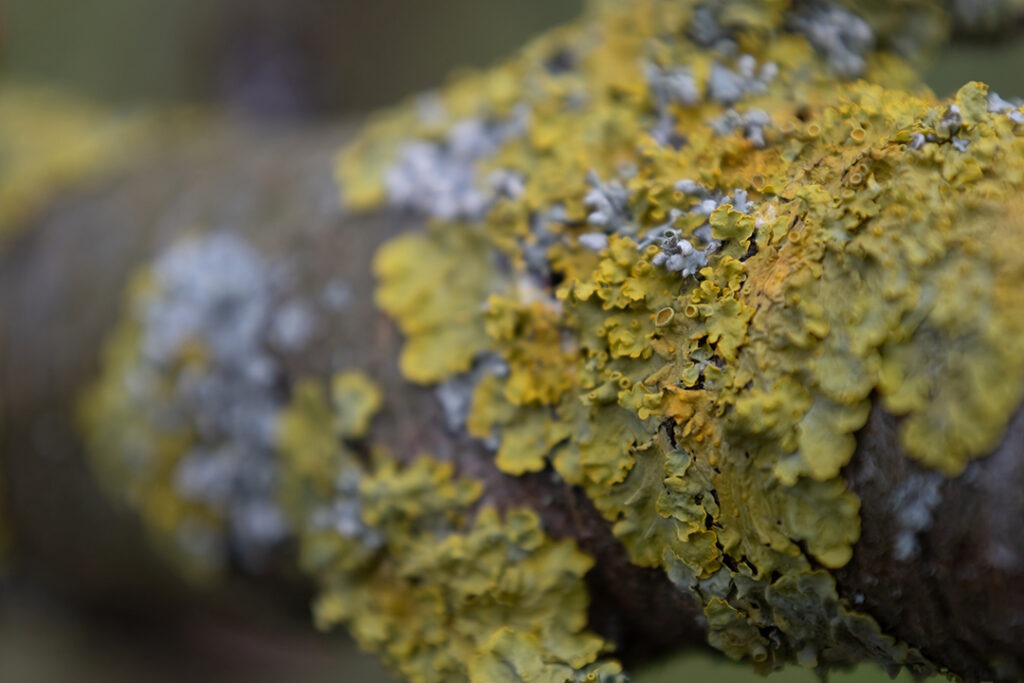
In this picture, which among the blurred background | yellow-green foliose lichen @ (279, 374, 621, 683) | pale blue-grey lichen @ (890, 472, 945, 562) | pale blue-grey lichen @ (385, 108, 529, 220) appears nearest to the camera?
pale blue-grey lichen @ (890, 472, 945, 562)

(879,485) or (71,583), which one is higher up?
(879,485)

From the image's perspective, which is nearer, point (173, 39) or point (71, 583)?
point (71, 583)

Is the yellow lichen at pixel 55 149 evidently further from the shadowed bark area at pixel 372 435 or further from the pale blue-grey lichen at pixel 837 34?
the pale blue-grey lichen at pixel 837 34

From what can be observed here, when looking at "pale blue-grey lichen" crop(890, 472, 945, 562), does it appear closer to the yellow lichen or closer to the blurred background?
the blurred background

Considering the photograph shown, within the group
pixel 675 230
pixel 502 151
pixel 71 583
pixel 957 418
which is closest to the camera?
pixel 957 418

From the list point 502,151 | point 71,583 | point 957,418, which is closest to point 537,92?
point 502,151

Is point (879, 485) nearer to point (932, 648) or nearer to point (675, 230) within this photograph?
point (932, 648)

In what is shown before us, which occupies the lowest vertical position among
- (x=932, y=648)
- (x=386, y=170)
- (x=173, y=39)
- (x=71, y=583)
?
(x=71, y=583)

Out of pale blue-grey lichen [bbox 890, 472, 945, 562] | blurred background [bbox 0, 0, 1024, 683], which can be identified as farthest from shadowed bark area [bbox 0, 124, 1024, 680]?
blurred background [bbox 0, 0, 1024, 683]
